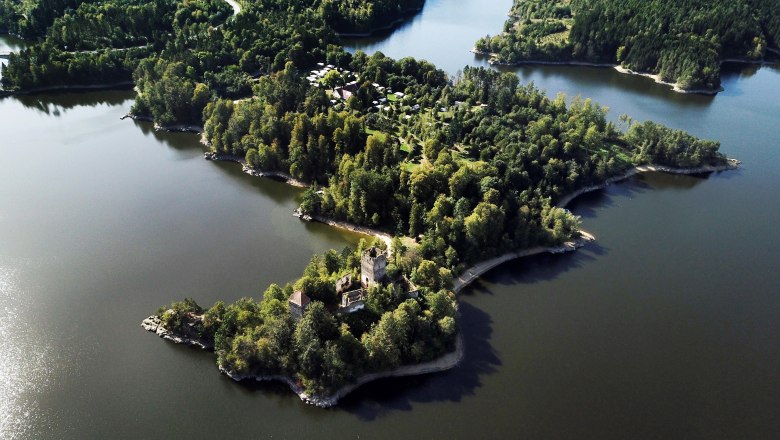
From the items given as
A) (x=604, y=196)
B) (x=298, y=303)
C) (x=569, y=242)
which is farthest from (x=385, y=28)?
(x=298, y=303)

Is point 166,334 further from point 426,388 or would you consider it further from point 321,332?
point 426,388

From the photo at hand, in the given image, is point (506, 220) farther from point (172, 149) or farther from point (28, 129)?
point (28, 129)

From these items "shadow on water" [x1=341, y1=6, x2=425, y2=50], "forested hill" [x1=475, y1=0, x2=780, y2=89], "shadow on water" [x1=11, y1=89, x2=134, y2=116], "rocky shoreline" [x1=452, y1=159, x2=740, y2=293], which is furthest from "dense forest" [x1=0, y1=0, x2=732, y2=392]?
"forested hill" [x1=475, y1=0, x2=780, y2=89]

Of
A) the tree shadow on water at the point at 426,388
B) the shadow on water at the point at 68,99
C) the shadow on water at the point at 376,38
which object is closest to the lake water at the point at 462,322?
the tree shadow on water at the point at 426,388

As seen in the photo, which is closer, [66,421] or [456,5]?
[66,421]

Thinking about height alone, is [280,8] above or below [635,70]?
above

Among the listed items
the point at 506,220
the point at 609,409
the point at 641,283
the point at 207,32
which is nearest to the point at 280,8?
the point at 207,32
